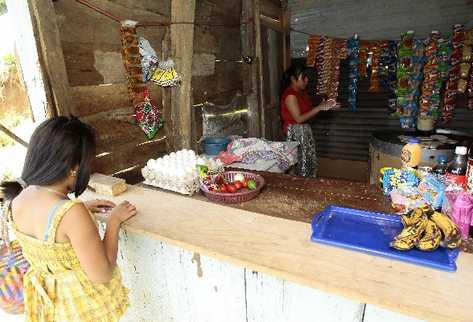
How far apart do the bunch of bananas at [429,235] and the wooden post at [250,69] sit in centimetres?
403

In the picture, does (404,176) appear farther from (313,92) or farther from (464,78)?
(313,92)

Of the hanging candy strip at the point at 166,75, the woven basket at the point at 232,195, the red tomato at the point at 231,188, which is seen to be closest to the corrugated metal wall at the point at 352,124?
the hanging candy strip at the point at 166,75

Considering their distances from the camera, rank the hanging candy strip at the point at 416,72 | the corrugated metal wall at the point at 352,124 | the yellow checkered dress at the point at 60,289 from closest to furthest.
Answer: the yellow checkered dress at the point at 60,289 < the hanging candy strip at the point at 416,72 < the corrugated metal wall at the point at 352,124

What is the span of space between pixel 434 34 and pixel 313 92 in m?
2.20

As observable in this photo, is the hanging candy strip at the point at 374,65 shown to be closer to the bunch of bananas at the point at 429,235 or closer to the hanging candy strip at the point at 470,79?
the hanging candy strip at the point at 470,79

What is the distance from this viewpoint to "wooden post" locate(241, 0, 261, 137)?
16.3 feet

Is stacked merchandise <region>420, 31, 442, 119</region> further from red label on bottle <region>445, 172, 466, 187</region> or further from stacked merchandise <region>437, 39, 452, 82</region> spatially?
red label on bottle <region>445, 172, 466, 187</region>

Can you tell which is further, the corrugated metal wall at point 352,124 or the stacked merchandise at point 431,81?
the corrugated metal wall at point 352,124

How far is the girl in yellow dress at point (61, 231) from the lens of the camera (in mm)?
1461

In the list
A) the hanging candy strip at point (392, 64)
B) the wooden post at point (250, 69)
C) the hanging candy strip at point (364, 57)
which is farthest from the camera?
the hanging candy strip at point (364, 57)

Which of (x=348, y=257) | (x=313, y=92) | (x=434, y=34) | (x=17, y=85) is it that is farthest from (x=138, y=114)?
(x=434, y=34)

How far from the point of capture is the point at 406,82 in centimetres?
527

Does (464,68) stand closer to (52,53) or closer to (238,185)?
(238,185)

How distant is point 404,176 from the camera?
1.99 m
